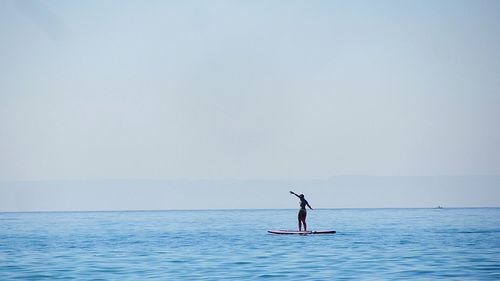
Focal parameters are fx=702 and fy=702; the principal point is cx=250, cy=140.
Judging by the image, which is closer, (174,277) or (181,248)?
(174,277)

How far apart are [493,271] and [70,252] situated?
20.0 m

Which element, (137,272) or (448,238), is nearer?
(137,272)

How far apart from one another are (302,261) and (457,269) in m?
6.09

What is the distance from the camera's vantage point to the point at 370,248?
3350 cm

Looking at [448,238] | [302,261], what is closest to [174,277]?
[302,261]

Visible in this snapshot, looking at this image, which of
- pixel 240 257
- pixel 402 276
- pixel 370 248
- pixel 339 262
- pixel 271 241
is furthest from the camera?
pixel 271 241

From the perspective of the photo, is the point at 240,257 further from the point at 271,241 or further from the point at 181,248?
the point at 271,241

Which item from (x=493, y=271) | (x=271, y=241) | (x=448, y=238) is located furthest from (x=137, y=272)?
(x=448, y=238)

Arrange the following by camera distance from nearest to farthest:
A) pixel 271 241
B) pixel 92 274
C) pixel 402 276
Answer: pixel 402 276, pixel 92 274, pixel 271 241

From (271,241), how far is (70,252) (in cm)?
1111

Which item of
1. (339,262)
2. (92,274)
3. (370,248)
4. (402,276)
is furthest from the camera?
(370,248)

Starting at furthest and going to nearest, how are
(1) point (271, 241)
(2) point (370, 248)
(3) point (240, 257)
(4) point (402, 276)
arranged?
(1) point (271, 241) < (2) point (370, 248) < (3) point (240, 257) < (4) point (402, 276)

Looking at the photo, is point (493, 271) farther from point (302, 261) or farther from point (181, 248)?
point (181, 248)

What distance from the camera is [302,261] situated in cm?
2797
